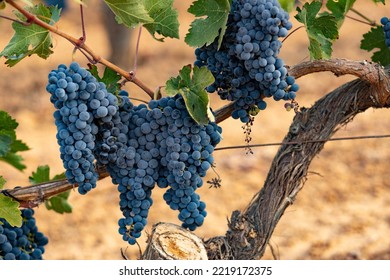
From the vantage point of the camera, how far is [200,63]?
2.05 meters

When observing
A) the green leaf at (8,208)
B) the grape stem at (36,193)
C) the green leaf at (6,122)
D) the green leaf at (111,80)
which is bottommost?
the green leaf at (8,208)

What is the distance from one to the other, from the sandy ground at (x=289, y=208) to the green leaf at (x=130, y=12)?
1.20 meters

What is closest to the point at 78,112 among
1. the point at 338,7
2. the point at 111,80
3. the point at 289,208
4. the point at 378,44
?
the point at 111,80

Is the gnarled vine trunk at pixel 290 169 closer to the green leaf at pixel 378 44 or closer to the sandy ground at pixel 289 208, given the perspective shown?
the green leaf at pixel 378 44

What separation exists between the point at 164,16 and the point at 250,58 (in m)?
0.28

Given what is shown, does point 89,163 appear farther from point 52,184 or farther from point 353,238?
point 353,238

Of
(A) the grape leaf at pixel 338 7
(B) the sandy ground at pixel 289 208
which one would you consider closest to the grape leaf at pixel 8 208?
(B) the sandy ground at pixel 289 208

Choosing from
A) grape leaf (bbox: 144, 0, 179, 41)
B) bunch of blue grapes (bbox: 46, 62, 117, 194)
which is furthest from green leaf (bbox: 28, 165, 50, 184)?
grape leaf (bbox: 144, 0, 179, 41)

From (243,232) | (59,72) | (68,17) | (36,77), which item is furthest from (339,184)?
(68,17)

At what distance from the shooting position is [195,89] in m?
1.87

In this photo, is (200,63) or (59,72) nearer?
(59,72)

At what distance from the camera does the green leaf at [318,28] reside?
1956 millimetres

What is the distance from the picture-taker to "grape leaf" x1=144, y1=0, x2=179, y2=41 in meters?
1.96
